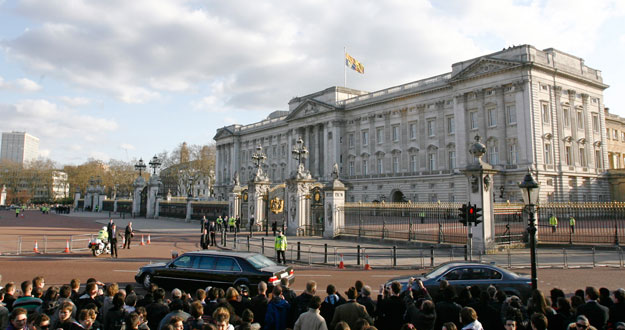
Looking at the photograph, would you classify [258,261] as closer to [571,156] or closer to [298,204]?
[298,204]

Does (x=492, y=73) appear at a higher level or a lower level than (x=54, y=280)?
higher

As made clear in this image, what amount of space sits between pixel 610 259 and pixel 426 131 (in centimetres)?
4086

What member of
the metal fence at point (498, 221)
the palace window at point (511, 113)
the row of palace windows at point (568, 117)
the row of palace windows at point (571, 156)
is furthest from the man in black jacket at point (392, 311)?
the row of palace windows at point (568, 117)

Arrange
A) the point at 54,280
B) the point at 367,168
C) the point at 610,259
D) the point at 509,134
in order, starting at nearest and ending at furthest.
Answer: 1. the point at 54,280
2. the point at 610,259
3. the point at 509,134
4. the point at 367,168

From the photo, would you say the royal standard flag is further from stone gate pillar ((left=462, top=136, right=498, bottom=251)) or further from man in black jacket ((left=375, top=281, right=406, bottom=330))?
Result: man in black jacket ((left=375, top=281, right=406, bottom=330))

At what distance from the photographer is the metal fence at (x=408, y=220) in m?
23.4

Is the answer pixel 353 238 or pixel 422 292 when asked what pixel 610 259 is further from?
pixel 422 292

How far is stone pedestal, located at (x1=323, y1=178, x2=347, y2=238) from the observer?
27266 millimetres

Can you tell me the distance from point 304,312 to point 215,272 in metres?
5.59

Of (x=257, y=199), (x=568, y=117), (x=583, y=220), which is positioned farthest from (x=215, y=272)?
(x=568, y=117)

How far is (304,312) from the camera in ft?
21.6

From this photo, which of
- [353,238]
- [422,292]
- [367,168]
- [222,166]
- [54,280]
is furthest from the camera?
[222,166]

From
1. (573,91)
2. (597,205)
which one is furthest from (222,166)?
(597,205)

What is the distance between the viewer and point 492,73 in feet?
157
